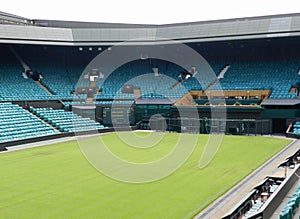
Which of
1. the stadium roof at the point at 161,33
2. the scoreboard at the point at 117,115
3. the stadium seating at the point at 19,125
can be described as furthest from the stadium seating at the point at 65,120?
the stadium roof at the point at 161,33

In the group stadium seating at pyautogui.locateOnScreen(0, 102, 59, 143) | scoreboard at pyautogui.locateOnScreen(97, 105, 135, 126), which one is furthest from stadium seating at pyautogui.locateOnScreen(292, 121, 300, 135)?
stadium seating at pyautogui.locateOnScreen(0, 102, 59, 143)

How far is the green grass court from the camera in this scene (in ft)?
49.1

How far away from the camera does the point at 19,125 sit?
117 ft

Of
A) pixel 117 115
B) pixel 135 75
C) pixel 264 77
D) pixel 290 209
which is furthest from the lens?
pixel 135 75

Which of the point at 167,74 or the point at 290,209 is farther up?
the point at 167,74

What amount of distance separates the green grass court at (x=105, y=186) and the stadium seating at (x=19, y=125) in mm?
4472

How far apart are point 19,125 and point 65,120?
6.04 meters

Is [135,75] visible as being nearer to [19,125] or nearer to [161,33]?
[161,33]

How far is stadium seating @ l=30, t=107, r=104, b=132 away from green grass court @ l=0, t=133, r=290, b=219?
9.95 meters

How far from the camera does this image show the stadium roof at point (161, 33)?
43.2 metres

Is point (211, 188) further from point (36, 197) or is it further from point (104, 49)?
point (104, 49)

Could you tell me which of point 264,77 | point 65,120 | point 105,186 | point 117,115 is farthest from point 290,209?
point 264,77

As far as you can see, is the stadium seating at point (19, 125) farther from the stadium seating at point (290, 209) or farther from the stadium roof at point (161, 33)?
the stadium seating at point (290, 209)

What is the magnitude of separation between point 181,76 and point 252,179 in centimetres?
3355
